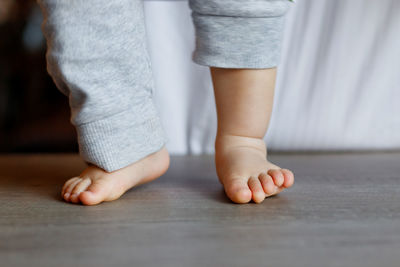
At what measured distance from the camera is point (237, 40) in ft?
2.54

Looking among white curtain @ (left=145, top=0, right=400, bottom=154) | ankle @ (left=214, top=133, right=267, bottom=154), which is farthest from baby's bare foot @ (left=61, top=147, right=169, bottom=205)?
white curtain @ (left=145, top=0, right=400, bottom=154)

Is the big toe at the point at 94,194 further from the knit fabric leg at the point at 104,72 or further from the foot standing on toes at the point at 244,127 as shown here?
the foot standing on toes at the point at 244,127

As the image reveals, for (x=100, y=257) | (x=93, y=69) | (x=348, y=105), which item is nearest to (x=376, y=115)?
(x=348, y=105)

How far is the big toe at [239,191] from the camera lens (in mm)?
700

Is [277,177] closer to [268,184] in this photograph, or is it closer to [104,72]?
[268,184]

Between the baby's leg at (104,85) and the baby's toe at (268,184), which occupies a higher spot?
the baby's leg at (104,85)

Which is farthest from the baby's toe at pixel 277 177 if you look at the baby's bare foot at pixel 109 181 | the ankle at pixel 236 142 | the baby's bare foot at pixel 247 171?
the baby's bare foot at pixel 109 181

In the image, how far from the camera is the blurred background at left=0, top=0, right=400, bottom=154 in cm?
109

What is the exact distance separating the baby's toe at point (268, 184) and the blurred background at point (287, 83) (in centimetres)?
42

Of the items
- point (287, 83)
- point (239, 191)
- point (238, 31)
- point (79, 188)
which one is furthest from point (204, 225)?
point (287, 83)

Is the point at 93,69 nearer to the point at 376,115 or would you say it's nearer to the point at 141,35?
the point at 141,35

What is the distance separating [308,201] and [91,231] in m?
0.33

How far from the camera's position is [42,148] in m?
1.19

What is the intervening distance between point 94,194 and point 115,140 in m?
0.10
